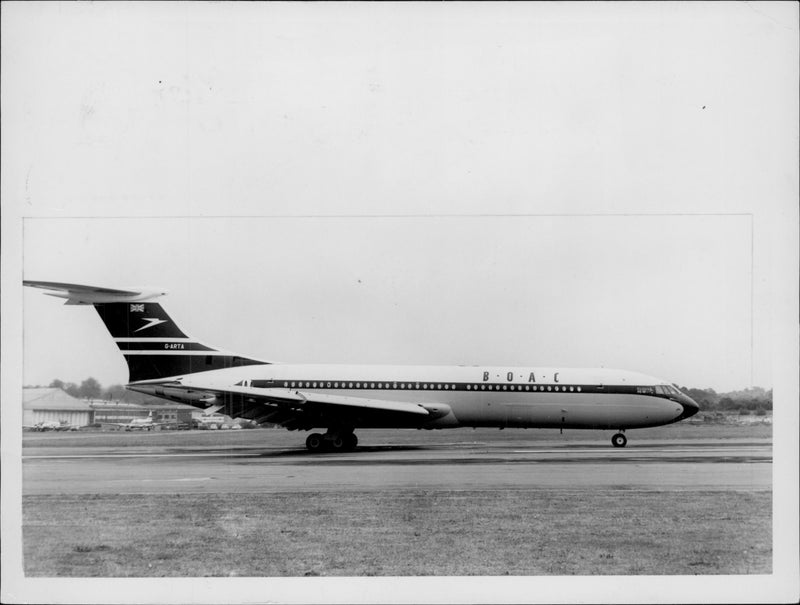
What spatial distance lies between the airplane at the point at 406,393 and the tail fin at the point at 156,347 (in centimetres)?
3

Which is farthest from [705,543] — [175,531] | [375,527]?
[175,531]

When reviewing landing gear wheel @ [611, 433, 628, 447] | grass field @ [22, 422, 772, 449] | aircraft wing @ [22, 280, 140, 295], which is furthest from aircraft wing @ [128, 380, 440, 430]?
aircraft wing @ [22, 280, 140, 295]

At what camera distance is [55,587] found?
8.24 m

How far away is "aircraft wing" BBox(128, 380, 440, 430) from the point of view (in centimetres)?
1847

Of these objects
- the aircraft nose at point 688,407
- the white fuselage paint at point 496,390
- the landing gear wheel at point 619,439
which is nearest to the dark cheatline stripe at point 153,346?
the white fuselage paint at point 496,390

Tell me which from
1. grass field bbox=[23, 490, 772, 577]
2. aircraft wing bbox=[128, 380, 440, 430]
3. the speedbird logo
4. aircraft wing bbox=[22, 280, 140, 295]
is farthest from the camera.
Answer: aircraft wing bbox=[128, 380, 440, 430]

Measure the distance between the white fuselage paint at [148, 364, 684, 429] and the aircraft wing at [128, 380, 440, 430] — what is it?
1.04ft

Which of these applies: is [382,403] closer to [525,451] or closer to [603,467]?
[525,451]

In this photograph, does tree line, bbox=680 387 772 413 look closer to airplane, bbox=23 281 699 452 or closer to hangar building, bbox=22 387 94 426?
airplane, bbox=23 281 699 452

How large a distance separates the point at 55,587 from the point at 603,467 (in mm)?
10294

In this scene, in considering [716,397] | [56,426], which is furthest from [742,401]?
[56,426]

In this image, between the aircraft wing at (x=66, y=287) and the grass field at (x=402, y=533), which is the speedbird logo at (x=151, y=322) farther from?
the grass field at (x=402, y=533)

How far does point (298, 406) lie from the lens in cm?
1886

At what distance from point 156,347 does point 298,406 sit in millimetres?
4035
